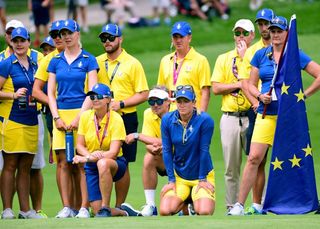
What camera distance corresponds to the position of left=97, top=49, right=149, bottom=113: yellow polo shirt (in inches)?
720

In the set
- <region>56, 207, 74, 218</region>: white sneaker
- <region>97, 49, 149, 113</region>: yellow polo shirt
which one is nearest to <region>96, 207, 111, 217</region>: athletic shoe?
<region>56, 207, 74, 218</region>: white sneaker

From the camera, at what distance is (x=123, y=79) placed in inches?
720

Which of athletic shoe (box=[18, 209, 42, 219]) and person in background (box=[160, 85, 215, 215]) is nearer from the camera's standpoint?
person in background (box=[160, 85, 215, 215])

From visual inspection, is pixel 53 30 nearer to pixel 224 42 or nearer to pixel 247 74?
pixel 247 74

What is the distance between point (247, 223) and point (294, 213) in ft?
5.80

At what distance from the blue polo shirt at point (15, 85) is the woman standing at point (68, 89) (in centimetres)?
55

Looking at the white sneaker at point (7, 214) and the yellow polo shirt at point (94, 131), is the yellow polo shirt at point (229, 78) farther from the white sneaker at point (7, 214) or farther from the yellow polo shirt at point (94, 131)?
the white sneaker at point (7, 214)

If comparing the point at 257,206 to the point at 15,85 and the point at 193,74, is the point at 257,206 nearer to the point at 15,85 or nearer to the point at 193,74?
the point at 193,74

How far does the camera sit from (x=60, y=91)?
17656 mm

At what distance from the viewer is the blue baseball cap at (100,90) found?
17062 millimetres

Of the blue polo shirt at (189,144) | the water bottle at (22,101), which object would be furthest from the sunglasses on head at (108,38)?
the blue polo shirt at (189,144)

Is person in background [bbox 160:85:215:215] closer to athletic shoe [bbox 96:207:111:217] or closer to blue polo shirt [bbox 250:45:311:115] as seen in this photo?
athletic shoe [bbox 96:207:111:217]

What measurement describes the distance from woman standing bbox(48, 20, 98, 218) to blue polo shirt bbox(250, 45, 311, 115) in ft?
6.93

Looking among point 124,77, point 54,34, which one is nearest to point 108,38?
point 124,77
